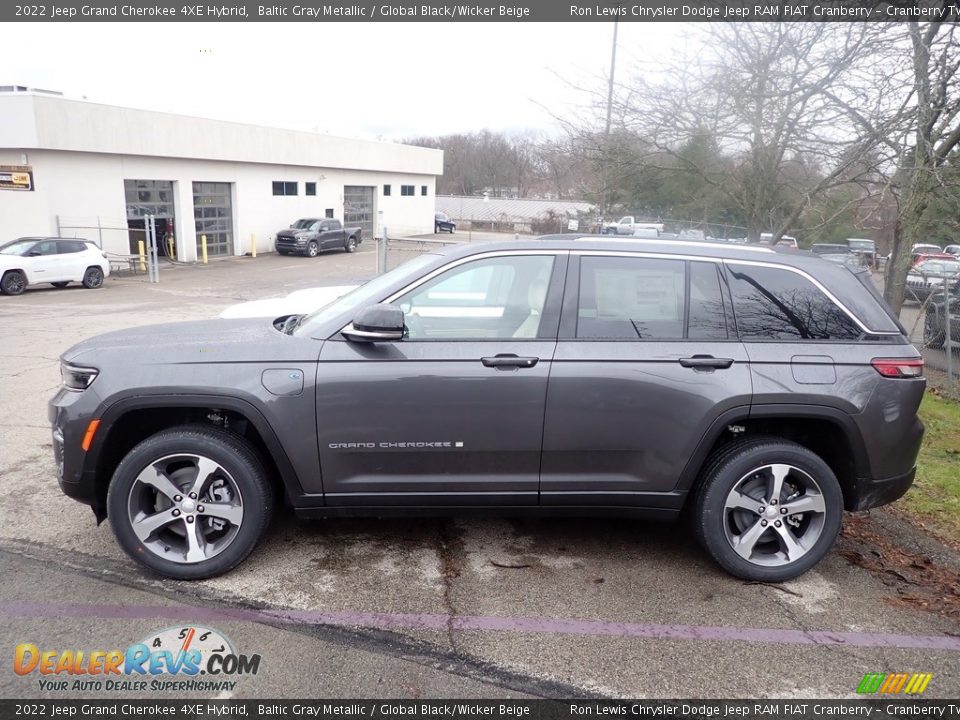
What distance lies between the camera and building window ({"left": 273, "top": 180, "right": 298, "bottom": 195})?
3438cm

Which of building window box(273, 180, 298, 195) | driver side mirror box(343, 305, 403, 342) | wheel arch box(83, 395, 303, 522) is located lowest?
wheel arch box(83, 395, 303, 522)

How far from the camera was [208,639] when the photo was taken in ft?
10.5

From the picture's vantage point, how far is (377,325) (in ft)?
11.5

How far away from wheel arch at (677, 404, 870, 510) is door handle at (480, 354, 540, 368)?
39.8 inches

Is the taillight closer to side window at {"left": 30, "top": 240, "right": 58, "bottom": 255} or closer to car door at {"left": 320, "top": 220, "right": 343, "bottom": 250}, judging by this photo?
side window at {"left": 30, "top": 240, "right": 58, "bottom": 255}

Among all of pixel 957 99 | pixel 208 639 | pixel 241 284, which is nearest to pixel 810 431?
pixel 208 639

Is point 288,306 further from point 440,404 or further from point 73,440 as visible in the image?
point 440,404

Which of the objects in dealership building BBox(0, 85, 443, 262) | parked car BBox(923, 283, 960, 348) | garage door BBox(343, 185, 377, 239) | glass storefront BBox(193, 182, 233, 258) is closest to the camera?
Result: parked car BBox(923, 283, 960, 348)

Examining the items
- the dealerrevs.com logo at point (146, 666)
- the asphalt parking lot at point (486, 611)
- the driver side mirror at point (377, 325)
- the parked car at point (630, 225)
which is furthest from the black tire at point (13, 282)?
the driver side mirror at point (377, 325)

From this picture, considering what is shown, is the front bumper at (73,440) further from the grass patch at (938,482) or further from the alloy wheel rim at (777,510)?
the grass patch at (938,482)

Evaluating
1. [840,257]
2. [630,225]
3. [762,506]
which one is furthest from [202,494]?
[630,225]

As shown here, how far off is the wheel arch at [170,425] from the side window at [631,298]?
1746 millimetres

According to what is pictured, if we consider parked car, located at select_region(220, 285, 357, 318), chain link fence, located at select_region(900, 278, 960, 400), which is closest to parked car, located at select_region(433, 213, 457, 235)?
chain link fence, located at select_region(900, 278, 960, 400)

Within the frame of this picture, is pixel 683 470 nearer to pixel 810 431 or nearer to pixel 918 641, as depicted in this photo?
pixel 810 431
